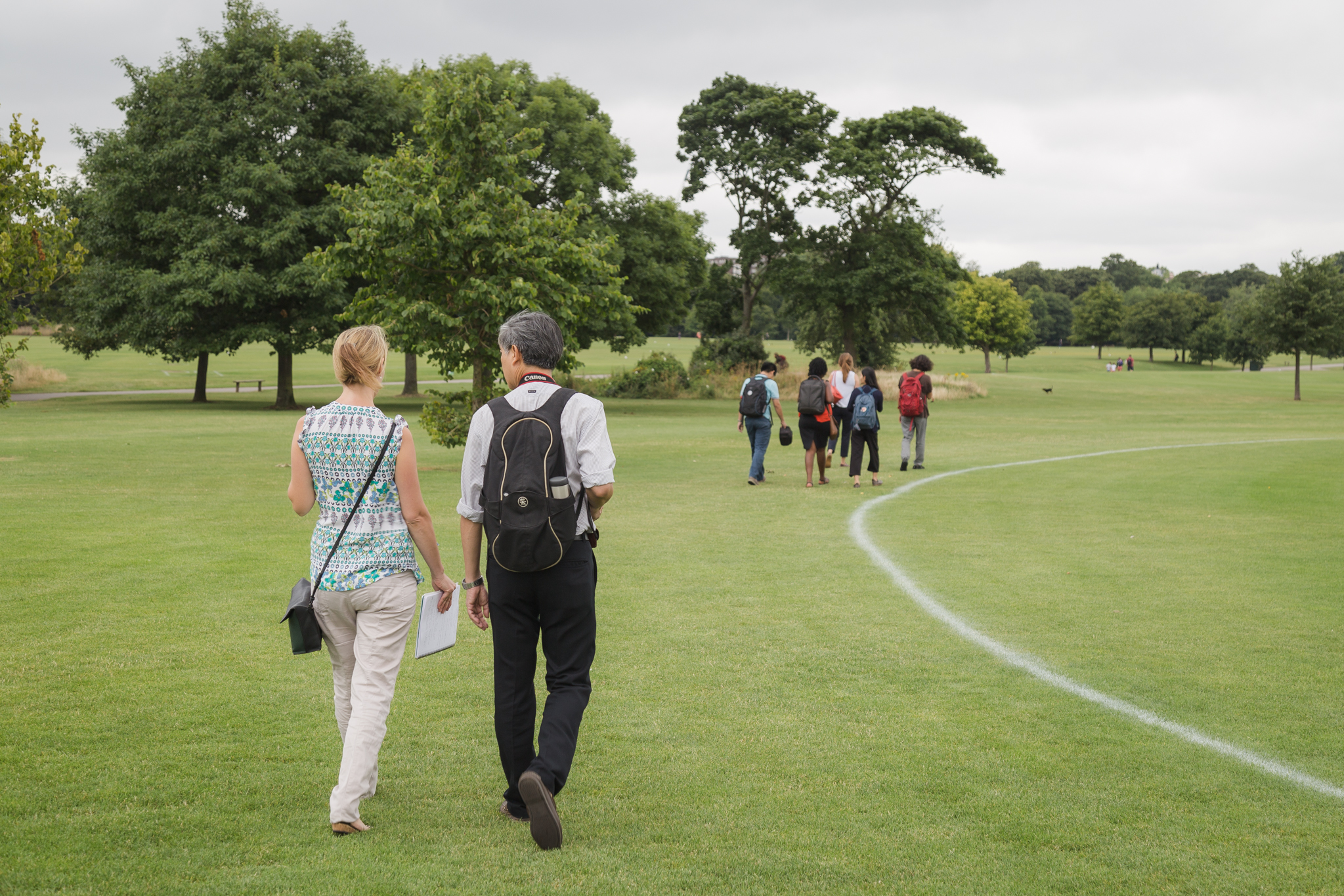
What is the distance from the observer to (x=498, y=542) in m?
4.07

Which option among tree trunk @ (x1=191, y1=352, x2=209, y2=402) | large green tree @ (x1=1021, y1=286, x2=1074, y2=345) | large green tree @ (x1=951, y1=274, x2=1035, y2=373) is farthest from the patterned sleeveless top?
large green tree @ (x1=1021, y1=286, x2=1074, y2=345)

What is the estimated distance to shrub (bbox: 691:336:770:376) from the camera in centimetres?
4966

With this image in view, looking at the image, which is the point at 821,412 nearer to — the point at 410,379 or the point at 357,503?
the point at 357,503

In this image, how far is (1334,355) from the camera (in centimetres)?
5288

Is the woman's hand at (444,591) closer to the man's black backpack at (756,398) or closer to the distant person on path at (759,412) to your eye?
the distant person on path at (759,412)

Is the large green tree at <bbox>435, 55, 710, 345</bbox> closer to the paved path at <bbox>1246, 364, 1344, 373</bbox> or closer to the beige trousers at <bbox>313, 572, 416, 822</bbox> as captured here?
the beige trousers at <bbox>313, 572, 416, 822</bbox>

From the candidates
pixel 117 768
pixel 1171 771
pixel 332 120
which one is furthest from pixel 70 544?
pixel 332 120

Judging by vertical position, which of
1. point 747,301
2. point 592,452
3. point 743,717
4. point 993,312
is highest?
point 993,312

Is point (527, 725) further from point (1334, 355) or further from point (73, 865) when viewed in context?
point (1334, 355)

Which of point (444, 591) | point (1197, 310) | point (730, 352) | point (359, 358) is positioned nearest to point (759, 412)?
point (444, 591)

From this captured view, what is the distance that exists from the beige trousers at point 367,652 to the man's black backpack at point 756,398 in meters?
11.7

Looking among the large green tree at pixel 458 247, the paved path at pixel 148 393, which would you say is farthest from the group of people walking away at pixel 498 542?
the paved path at pixel 148 393

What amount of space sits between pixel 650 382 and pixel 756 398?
30523 millimetres

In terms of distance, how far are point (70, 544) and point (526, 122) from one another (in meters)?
31.8
